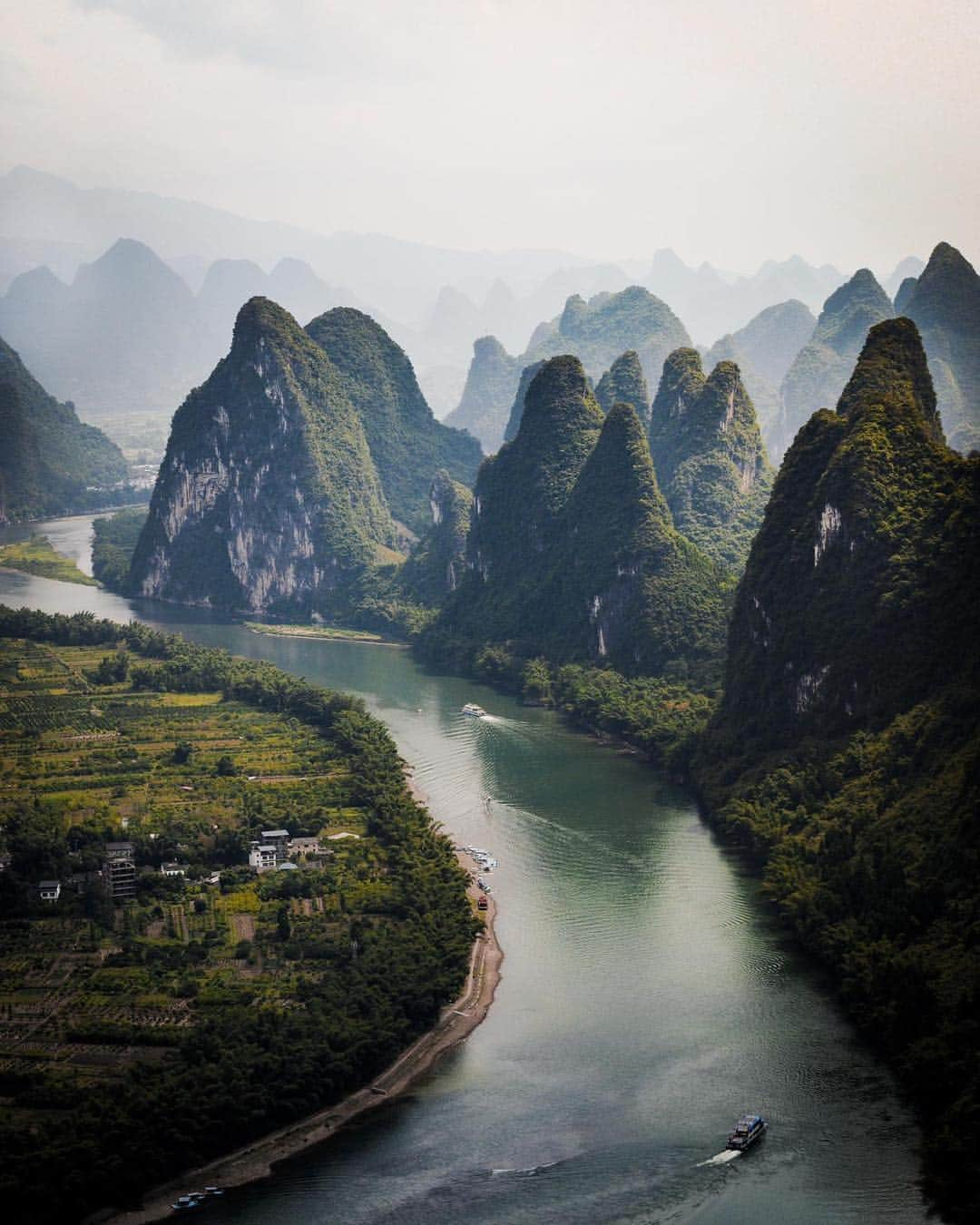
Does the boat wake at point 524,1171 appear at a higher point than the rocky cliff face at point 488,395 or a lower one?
lower

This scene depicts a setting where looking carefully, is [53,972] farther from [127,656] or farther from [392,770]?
[127,656]

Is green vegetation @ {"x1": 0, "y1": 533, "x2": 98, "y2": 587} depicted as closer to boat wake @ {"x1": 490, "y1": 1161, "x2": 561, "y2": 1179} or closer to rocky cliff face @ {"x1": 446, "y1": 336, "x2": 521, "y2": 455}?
rocky cliff face @ {"x1": 446, "y1": 336, "x2": 521, "y2": 455}

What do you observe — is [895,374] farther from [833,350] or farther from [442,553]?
[833,350]

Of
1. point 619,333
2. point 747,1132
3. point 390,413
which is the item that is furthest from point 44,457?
point 747,1132

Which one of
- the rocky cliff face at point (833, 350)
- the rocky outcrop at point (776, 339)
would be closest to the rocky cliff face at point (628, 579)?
the rocky cliff face at point (833, 350)

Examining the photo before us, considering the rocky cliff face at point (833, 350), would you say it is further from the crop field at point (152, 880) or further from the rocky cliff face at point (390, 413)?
the crop field at point (152, 880)
